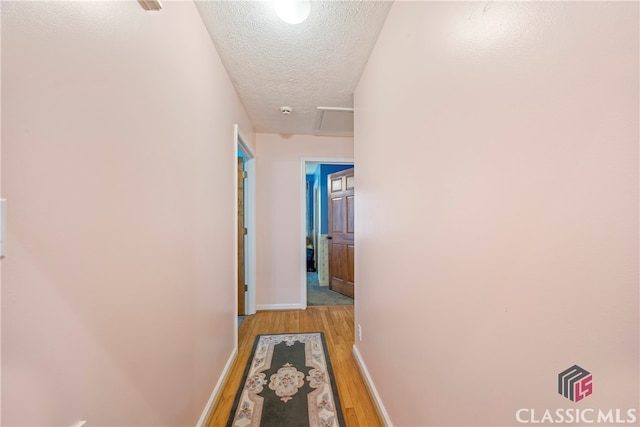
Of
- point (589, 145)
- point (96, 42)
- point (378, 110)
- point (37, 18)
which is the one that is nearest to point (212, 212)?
point (96, 42)

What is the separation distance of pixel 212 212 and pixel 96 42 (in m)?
1.00

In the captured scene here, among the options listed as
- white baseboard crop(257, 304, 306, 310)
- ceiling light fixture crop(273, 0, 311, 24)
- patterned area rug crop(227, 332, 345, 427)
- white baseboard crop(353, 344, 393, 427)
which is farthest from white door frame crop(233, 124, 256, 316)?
ceiling light fixture crop(273, 0, 311, 24)

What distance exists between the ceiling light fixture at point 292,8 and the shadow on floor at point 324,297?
311 centimetres

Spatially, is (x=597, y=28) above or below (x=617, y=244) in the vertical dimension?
above

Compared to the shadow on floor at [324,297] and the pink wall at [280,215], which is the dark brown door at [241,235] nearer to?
the pink wall at [280,215]

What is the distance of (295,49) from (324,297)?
3146 mm

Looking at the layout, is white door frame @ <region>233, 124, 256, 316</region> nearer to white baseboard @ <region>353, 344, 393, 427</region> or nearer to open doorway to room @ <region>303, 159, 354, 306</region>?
open doorway to room @ <region>303, 159, 354, 306</region>

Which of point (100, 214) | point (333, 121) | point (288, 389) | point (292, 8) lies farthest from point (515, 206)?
point (333, 121)

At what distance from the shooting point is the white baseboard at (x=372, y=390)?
4.32ft

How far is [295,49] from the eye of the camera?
1.56 meters

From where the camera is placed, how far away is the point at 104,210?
67 cm

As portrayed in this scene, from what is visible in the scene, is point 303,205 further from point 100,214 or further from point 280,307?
point 100,214

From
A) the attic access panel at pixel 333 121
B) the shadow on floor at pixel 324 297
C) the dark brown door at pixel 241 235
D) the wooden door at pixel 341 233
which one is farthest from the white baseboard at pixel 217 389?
the attic access panel at pixel 333 121

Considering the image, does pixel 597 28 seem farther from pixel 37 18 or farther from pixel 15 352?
pixel 15 352
